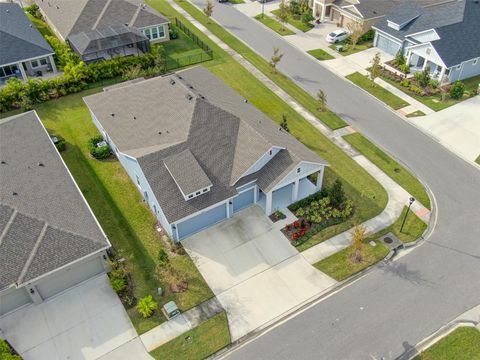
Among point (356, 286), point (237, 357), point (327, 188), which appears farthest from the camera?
point (327, 188)

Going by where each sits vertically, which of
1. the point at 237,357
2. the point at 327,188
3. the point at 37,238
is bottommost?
the point at 237,357

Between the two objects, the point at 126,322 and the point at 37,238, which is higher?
the point at 37,238

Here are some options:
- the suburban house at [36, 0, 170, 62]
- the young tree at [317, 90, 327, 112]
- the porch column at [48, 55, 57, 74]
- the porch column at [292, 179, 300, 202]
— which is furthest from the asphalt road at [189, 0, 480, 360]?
the porch column at [48, 55, 57, 74]

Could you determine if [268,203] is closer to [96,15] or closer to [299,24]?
[96,15]

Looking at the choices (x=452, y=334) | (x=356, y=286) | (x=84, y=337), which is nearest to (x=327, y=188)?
(x=356, y=286)

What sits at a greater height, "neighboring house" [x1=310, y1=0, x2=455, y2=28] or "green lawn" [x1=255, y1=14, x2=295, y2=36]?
"neighboring house" [x1=310, y1=0, x2=455, y2=28]

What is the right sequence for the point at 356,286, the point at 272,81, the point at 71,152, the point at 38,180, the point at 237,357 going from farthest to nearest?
the point at 272,81
the point at 71,152
the point at 38,180
the point at 356,286
the point at 237,357

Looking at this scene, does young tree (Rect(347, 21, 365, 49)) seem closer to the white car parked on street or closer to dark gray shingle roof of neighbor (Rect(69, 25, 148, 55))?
the white car parked on street

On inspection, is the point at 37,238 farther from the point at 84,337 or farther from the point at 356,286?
the point at 356,286
